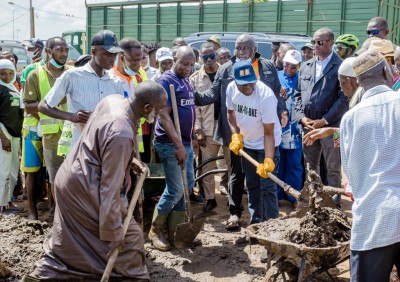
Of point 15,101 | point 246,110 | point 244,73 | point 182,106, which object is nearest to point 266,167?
point 246,110

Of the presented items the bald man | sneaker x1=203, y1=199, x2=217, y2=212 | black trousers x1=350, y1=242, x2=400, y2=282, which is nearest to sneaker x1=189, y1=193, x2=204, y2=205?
sneaker x1=203, y1=199, x2=217, y2=212

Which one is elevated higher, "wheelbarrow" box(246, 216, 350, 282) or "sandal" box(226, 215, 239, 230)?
"wheelbarrow" box(246, 216, 350, 282)

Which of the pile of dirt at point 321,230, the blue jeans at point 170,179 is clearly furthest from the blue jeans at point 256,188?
the pile of dirt at point 321,230

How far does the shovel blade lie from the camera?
5.04 meters

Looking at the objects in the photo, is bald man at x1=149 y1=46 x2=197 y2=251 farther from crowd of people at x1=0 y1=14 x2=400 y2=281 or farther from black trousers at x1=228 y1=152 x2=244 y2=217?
black trousers at x1=228 y1=152 x2=244 y2=217

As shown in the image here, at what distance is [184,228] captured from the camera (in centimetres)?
505

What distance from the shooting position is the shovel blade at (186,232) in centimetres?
504

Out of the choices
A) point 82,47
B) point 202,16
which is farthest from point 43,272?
point 82,47

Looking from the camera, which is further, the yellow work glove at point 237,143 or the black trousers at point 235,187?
the black trousers at point 235,187

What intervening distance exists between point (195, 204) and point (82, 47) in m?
19.4

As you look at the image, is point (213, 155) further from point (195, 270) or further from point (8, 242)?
point (8, 242)

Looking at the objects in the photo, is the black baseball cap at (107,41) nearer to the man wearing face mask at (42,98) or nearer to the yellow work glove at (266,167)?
the man wearing face mask at (42,98)

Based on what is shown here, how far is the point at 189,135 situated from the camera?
17.7ft

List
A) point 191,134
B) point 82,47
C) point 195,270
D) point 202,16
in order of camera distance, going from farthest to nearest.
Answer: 1. point 82,47
2. point 202,16
3. point 191,134
4. point 195,270
